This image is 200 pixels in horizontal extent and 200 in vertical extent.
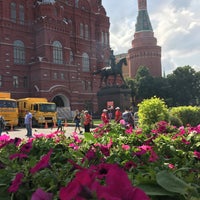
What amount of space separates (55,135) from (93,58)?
45.3m

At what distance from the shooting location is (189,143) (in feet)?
13.5

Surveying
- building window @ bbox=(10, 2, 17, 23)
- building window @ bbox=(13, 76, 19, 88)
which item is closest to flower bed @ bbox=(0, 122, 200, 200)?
building window @ bbox=(13, 76, 19, 88)

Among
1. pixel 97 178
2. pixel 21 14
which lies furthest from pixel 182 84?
pixel 97 178

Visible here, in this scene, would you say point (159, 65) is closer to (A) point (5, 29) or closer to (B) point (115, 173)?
(A) point (5, 29)

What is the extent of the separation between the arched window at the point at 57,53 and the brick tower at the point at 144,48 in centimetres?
3462

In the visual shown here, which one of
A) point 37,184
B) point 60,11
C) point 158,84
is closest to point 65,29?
point 60,11

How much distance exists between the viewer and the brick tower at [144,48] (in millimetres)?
72125

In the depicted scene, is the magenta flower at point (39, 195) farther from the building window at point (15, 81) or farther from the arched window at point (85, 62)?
the arched window at point (85, 62)

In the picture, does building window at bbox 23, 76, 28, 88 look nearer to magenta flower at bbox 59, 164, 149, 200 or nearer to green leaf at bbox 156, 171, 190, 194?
green leaf at bbox 156, 171, 190, 194

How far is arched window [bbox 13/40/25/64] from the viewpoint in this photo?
3988cm

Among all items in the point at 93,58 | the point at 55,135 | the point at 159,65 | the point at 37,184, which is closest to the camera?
the point at 37,184

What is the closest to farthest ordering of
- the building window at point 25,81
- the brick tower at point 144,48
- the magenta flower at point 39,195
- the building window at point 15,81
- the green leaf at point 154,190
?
the magenta flower at point 39,195
the green leaf at point 154,190
the building window at point 15,81
the building window at point 25,81
the brick tower at point 144,48

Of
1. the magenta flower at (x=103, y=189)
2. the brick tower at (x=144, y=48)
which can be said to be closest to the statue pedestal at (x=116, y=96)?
the magenta flower at (x=103, y=189)

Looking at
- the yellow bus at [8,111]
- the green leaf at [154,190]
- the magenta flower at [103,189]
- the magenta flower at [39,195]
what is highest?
the yellow bus at [8,111]
